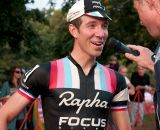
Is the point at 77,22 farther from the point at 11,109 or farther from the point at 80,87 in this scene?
the point at 11,109

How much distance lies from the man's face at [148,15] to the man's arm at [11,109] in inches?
55.7

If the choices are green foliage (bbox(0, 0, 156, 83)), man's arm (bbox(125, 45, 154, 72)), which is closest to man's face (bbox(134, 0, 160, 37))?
man's arm (bbox(125, 45, 154, 72))

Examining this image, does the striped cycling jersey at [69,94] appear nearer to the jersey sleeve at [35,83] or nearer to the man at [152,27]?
the jersey sleeve at [35,83]

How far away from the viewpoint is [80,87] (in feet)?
13.1

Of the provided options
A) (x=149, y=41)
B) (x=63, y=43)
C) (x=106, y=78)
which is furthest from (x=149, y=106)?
(x=106, y=78)

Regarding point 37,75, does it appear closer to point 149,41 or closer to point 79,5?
point 79,5

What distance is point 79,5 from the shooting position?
4102 mm

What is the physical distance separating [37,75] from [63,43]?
25281mm

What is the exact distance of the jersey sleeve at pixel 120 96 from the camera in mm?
4102

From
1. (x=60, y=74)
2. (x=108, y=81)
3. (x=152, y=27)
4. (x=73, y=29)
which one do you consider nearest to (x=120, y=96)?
(x=108, y=81)

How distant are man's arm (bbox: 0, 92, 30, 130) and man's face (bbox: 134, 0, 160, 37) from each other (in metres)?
1.41

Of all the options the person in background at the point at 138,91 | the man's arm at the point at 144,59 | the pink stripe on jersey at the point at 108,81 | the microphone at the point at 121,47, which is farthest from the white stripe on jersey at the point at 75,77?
the person in background at the point at 138,91

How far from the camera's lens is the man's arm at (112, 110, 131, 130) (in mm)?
4109

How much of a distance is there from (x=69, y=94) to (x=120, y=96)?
0.47m
